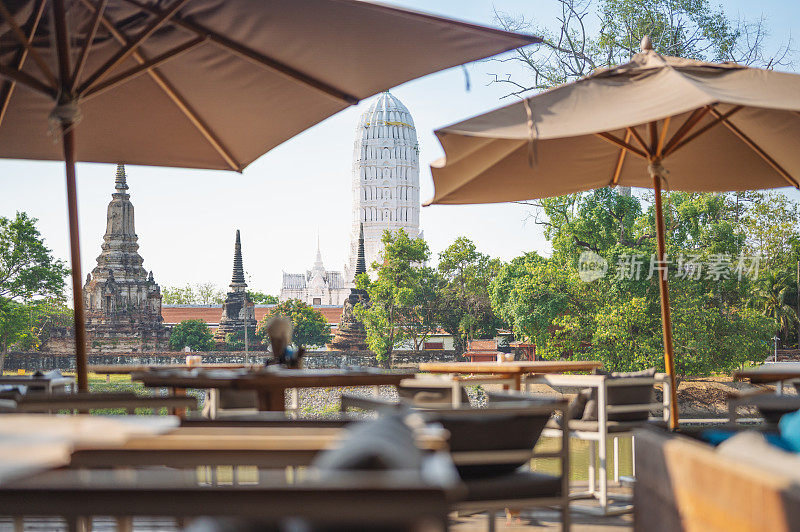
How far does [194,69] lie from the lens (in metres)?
3.52

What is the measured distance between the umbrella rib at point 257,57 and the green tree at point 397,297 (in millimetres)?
27967

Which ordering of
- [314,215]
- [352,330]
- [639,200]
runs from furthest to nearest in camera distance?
[314,215] → [352,330] → [639,200]

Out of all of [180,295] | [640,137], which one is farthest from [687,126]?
[180,295]

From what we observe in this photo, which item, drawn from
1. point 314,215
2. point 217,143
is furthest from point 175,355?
point 314,215

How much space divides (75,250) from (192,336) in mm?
37186

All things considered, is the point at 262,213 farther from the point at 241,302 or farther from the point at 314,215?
the point at 241,302

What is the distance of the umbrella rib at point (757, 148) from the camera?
3746mm

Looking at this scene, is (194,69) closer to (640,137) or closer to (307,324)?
(640,137)

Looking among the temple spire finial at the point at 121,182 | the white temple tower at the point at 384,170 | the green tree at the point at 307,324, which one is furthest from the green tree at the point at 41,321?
the white temple tower at the point at 384,170

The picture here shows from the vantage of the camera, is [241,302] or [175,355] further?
[241,302]

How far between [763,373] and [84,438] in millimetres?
2997

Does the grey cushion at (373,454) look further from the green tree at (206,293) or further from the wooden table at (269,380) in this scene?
the green tree at (206,293)

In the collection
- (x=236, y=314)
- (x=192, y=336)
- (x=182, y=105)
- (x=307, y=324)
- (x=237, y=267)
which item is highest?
(x=237, y=267)

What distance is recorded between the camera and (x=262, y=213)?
59.2m
